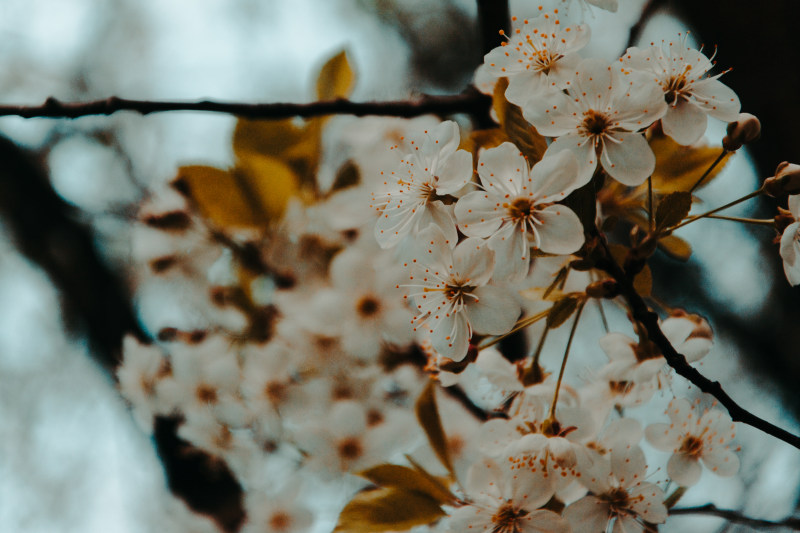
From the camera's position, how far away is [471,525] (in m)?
0.57

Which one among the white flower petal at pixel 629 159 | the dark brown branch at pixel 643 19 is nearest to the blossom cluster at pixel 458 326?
the white flower petal at pixel 629 159

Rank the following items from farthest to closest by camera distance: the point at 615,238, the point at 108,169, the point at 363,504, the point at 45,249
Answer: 1. the point at 108,169
2. the point at 615,238
3. the point at 45,249
4. the point at 363,504

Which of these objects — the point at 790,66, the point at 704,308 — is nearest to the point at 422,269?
the point at 790,66

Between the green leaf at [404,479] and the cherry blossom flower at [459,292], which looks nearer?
the cherry blossom flower at [459,292]

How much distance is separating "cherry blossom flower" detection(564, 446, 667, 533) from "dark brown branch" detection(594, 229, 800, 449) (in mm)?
113

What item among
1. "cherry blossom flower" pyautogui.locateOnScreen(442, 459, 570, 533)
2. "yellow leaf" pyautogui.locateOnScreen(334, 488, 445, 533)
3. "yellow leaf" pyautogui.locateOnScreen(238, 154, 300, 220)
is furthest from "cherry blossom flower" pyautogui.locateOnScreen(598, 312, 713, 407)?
"yellow leaf" pyautogui.locateOnScreen(238, 154, 300, 220)

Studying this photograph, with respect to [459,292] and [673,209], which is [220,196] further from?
[673,209]

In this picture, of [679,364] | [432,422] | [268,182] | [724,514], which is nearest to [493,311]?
[679,364]

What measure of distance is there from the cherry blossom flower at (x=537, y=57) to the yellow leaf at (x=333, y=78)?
0.46m

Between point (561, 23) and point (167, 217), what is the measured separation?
650 millimetres

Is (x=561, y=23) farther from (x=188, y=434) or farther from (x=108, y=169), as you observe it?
(x=108, y=169)

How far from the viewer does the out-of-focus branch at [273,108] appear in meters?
0.58

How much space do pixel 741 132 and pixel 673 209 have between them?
0.10m

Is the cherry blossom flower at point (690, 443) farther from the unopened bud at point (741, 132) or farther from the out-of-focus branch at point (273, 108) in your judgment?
the out-of-focus branch at point (273, 108)
